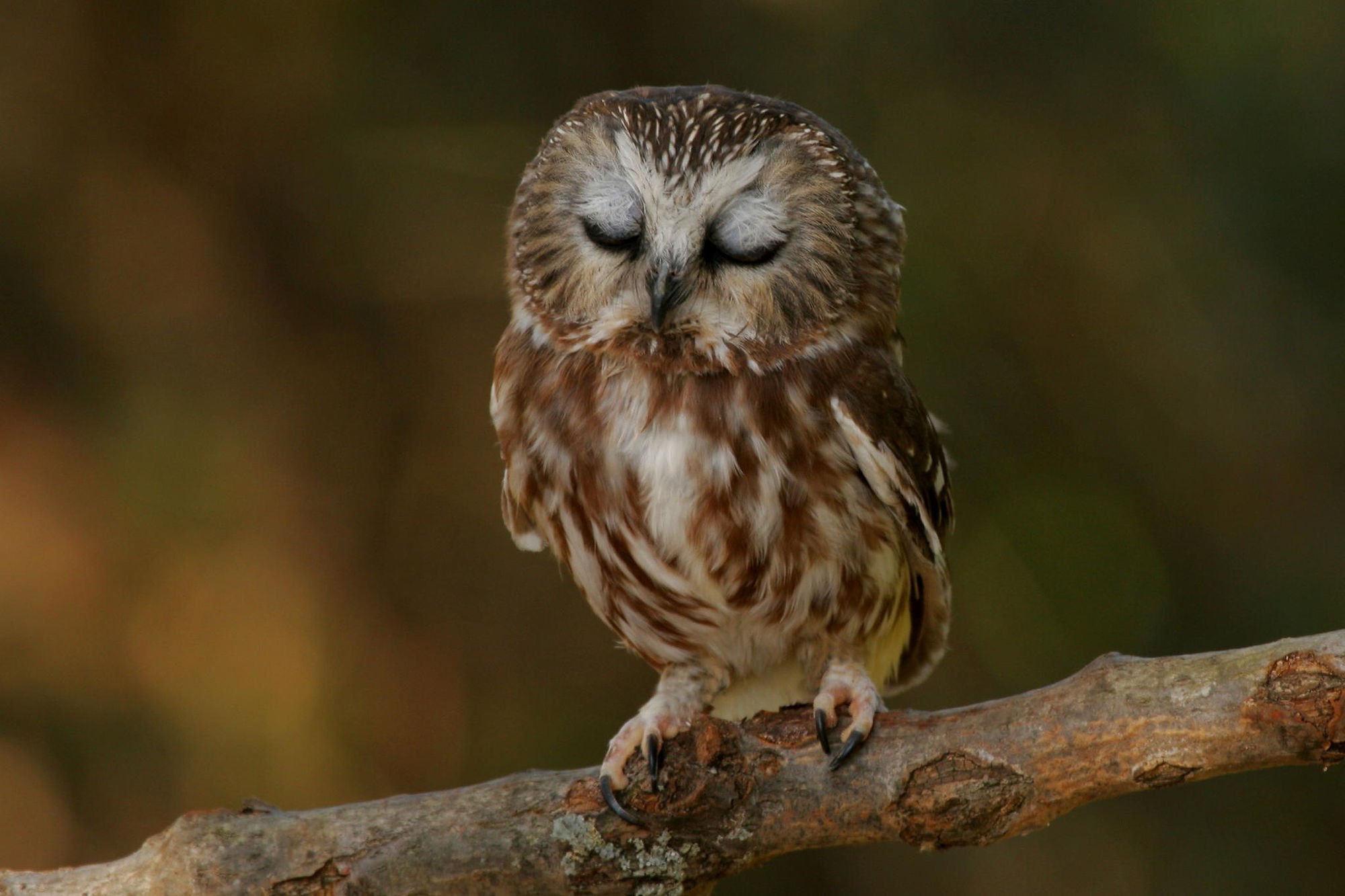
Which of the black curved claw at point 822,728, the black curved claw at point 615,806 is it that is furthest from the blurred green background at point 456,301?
the black curved claw at point 615,806

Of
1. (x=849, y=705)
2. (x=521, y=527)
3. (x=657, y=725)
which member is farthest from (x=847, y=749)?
(x=521, y=527)

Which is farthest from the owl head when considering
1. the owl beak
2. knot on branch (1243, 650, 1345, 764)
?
knot on branch (1243, 650, 1345, 764)

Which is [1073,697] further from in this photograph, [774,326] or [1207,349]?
[1207,349]

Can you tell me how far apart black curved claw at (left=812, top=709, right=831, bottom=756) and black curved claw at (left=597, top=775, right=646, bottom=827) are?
338 millimetres

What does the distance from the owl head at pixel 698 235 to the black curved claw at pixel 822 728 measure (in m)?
0.65

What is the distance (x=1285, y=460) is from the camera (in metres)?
4.45

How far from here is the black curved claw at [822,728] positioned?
2.46 metres

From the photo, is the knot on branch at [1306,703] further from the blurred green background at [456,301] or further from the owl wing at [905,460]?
the blurred green background at [456,301]

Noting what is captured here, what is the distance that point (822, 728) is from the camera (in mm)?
2482

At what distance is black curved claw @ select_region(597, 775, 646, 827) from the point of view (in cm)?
241

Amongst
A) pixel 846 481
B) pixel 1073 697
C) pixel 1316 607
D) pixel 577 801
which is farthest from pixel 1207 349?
pixel 577 801

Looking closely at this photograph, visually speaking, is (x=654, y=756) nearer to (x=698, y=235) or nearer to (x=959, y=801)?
(x=959, y=801)

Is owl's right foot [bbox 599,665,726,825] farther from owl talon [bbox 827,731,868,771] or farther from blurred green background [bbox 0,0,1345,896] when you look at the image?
blurred green background [bbox 0,0,1345,896]

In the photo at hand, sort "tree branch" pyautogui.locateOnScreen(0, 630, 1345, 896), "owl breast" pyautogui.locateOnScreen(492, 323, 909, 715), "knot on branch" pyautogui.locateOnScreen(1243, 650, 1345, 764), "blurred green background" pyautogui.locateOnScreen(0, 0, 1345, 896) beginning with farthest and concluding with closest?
"blurred green background" pyautogui.locateOnScreen(0, 0, 1345, 896) < "owl breast" pyautogui.locateOnScreen(492, 323, 909, 715) < "tree branch" pyautogui.locateOnScreen(0, 630, 1345, 896) < "knot on branch" pyautogui.locateOnScreen(1243, 650, 1345, 764)
